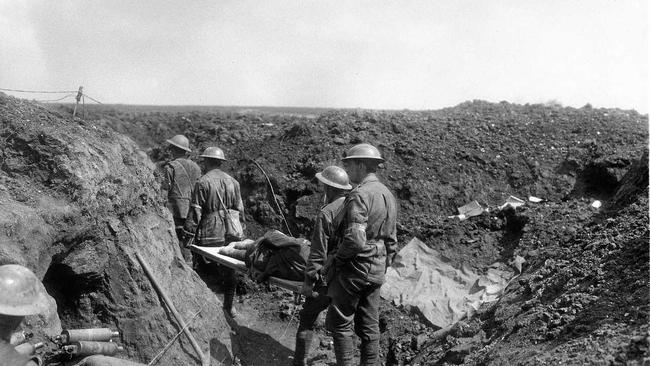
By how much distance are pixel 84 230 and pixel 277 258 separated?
2228 millimetres

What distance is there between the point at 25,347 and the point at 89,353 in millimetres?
1006

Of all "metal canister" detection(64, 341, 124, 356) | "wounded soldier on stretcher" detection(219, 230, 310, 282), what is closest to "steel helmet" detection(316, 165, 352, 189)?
"wounded soldier on stretcher" detection(219, 230, 310, 282)

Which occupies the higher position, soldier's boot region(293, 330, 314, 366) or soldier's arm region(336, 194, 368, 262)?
soldier's arm region(336, 194, 368, 262)

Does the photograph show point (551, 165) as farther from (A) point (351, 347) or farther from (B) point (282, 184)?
(A) point (351, 347)

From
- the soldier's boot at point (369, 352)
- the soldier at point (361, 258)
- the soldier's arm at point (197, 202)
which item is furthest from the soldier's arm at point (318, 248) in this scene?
the soldier's arm at point (197, 202)

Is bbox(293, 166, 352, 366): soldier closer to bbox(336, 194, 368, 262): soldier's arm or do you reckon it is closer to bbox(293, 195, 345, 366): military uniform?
bbox(293, 195, 345, 366): military uniform

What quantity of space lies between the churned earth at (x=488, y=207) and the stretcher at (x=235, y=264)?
2.64 ft

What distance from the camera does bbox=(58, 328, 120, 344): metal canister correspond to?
4.70 meters

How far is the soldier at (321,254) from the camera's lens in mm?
6219

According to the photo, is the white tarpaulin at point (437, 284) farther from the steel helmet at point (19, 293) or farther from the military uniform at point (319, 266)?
the steel helmet at point (19, 293)

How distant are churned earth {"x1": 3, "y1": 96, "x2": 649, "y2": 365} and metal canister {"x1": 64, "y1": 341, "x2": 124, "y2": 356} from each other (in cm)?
201

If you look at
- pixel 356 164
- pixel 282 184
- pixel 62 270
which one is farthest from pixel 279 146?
pixel 62 270

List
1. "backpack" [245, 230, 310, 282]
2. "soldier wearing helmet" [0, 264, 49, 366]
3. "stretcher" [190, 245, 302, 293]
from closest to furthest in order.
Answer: "soldier wearing helmet" [0, 264, 49, 366], "stretcher" [190, 245, 302, 293], "backpack" [245, 230, 310, 282]

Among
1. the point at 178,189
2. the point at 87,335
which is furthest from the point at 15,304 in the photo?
the point at 178,189
